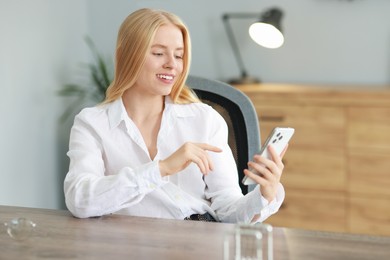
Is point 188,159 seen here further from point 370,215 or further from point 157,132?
point 370,215

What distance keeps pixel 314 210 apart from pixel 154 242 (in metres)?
2.23

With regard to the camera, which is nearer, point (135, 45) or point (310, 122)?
point (135, 45)

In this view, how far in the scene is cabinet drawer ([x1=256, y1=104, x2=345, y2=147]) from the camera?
365 centimetres

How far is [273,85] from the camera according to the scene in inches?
157

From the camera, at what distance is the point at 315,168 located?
3725 millimetres

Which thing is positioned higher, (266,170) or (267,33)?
(267,33)

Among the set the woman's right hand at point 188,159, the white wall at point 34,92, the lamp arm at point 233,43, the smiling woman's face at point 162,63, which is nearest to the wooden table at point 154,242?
the woman's right hand at point 188,159

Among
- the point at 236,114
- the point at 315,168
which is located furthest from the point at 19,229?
the point at 315,168

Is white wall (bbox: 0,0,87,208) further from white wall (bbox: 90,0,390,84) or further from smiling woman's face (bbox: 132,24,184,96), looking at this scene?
smiling woman's face (bbox: 132,24,184,96)

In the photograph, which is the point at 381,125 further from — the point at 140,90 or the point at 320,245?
the point at 320,245

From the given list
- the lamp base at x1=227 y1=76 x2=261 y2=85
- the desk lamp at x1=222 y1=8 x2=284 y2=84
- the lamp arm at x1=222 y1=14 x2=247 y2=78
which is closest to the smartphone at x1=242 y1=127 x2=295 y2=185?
the desk lamp at x1=222 y1=8 x2=284 y2=84

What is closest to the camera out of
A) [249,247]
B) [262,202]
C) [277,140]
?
[249,247]

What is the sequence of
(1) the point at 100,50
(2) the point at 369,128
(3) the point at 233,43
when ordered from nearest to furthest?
(2) the point at 369,128 → (3) the point at 233,43 → (1) the point at 100,50

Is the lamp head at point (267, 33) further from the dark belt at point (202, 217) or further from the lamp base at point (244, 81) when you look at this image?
the dark belt at point (202, 217)
